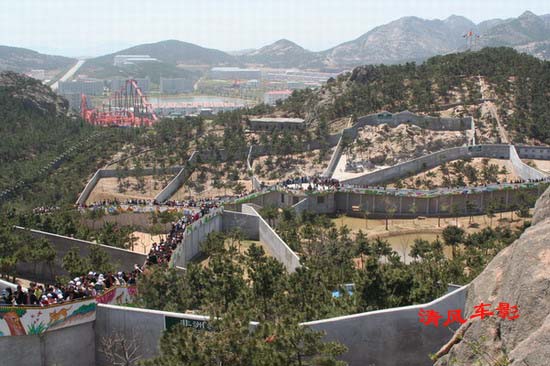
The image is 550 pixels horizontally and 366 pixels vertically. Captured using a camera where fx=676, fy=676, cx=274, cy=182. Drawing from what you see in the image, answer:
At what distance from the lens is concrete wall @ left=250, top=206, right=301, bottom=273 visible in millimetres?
34438

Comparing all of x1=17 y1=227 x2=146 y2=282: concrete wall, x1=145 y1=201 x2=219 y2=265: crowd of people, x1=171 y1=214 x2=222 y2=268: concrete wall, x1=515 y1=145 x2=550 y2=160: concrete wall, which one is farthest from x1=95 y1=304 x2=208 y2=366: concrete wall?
x1=515 y1=145 x2=550 y2=160: concrete wall

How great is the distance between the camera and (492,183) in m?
55.5

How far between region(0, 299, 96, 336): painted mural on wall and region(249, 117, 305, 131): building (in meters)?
56.3

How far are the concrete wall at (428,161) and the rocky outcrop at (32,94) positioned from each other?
59.9 m

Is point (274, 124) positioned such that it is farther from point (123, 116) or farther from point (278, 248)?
point (123, 116)

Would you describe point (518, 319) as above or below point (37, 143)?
above

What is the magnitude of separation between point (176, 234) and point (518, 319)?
24.1 metres

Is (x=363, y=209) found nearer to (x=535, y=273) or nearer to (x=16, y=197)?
(x=16, y=197)

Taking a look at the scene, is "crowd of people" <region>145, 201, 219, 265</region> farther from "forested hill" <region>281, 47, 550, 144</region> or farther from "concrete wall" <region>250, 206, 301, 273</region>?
"forested hill" <region>281, 47, 550, 144</region>

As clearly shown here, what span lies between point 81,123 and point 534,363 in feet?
297

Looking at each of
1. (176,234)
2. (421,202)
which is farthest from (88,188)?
(421,202)

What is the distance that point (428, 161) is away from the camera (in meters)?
62.2

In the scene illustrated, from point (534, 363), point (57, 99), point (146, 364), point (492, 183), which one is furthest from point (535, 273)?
point (57, 99)

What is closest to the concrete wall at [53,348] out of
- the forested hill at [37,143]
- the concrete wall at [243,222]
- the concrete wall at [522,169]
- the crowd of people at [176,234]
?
the crowd of people at [176,234]
